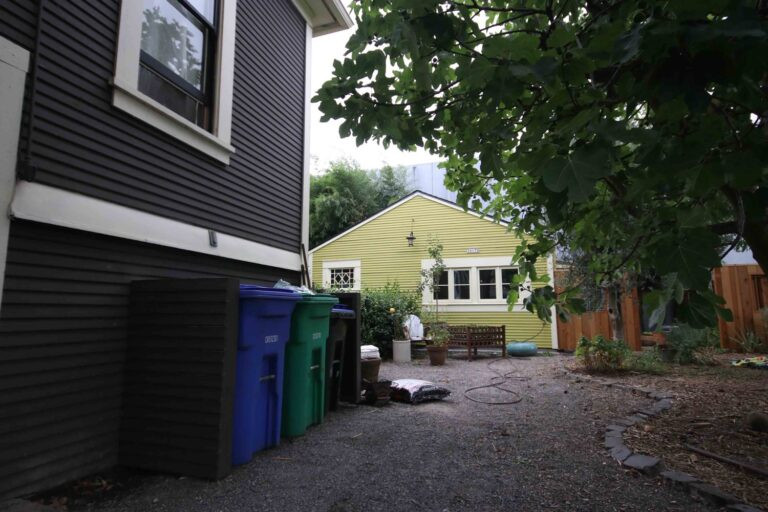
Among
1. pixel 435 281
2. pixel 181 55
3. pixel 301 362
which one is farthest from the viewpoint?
pixel 435 281

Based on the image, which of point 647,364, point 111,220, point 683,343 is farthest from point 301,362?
point 683,343

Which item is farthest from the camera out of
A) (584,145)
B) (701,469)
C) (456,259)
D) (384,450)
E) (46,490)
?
(456,259)

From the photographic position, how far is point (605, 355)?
314 inches

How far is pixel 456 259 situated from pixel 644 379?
25.1 ft

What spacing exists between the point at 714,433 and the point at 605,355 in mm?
4054

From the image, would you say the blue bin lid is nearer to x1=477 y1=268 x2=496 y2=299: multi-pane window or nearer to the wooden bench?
the wooden bench

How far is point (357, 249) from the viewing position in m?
15.9

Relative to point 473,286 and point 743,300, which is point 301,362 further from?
point 743,300

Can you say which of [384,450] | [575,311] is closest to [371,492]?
[384,450]

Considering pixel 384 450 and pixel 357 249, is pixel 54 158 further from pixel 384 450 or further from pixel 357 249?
pixel 357 249

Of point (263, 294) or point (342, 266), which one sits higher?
point (342, 266)

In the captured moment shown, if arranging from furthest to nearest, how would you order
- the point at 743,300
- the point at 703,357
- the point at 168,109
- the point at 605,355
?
the point at 743,300 < the point at 703,357 < the point at 605,355 < the point at 168,109

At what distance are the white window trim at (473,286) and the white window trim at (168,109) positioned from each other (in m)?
10.3

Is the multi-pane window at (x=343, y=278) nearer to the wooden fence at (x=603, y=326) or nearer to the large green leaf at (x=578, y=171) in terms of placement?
the wooden fence at (x=603, y=326)
